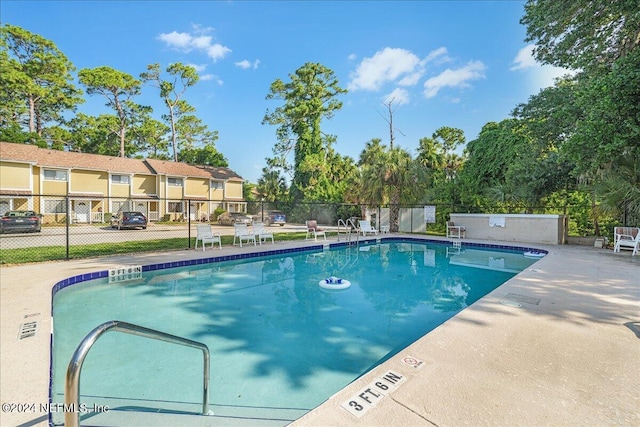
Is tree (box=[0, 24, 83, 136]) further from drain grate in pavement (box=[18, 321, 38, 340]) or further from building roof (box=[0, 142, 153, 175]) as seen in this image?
drain grate in pavement (box=[18, 321, 38, 340])

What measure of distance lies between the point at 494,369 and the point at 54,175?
28756 millimetres

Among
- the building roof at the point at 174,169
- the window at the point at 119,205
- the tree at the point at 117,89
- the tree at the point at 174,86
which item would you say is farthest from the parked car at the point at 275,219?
the tree at the point at 117,89

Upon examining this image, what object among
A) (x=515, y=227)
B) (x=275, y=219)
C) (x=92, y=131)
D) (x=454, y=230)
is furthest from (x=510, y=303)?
(x=92, y=131)

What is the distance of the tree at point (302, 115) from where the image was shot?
2842cm

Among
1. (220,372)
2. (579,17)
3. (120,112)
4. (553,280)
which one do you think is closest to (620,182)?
(579,17)

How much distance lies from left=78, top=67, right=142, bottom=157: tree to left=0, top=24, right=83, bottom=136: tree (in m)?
2.03

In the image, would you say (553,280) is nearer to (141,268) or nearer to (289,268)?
(289,268)

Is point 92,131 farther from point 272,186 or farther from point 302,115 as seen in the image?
point 302,115

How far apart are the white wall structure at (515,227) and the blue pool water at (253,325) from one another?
15.2 feet

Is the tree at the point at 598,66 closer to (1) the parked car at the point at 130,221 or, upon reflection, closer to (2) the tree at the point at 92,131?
(1) the parked car at the point at 130,221

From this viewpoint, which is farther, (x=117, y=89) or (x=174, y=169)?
(x=117, y=89)

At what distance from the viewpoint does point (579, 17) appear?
26.3 ft

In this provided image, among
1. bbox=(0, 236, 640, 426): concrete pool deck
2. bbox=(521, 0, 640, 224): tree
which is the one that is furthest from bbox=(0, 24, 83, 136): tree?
bbox=(521, 0, 640, 224): tree

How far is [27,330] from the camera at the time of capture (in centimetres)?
325
